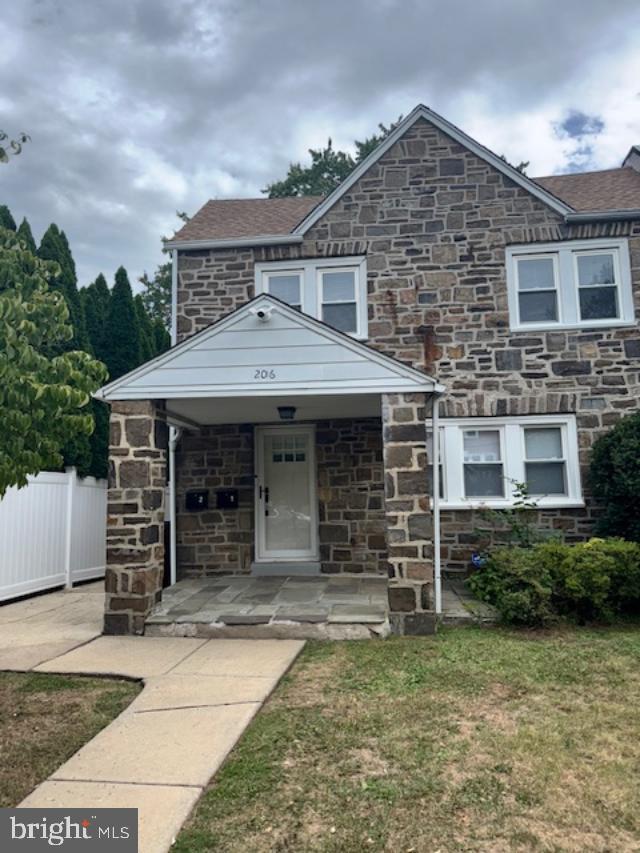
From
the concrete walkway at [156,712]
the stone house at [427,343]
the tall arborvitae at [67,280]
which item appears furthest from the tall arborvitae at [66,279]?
the concrete walkway at [156,712]

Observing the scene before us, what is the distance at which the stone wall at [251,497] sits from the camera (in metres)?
8.78

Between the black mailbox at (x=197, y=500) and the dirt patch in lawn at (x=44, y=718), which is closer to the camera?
the dirt patch in lawn at (x=44, y=718)

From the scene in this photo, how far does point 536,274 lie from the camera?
886 cm

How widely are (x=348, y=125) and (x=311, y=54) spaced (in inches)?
640

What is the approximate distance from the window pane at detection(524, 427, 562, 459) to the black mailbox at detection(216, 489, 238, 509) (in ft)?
15.5

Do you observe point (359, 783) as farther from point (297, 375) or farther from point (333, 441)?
point (333, 441)

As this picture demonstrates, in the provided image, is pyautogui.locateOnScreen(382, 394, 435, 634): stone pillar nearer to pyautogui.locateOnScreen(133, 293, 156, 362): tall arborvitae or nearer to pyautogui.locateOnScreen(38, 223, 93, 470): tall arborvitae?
pyautogui.locateOnScreen(38, 223, 93, 470): tall arborvitae

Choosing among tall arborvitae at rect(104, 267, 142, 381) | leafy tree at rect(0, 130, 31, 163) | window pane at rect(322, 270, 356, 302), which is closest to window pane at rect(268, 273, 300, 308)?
window pane at rect(322, 270, 356, 302)

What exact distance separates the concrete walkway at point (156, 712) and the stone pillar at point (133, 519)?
1.18 ft

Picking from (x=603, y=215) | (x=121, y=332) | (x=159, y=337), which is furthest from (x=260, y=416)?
(x=159, y=337)

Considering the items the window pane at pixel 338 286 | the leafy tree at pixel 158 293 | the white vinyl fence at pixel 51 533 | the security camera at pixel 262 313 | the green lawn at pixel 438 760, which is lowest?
the green lawn at pixel 438 760

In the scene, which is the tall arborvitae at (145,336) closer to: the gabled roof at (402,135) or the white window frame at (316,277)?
A: the white window frame at (316,277)

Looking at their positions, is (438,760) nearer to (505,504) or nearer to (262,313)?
(262,313)

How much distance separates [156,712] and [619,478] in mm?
6463
